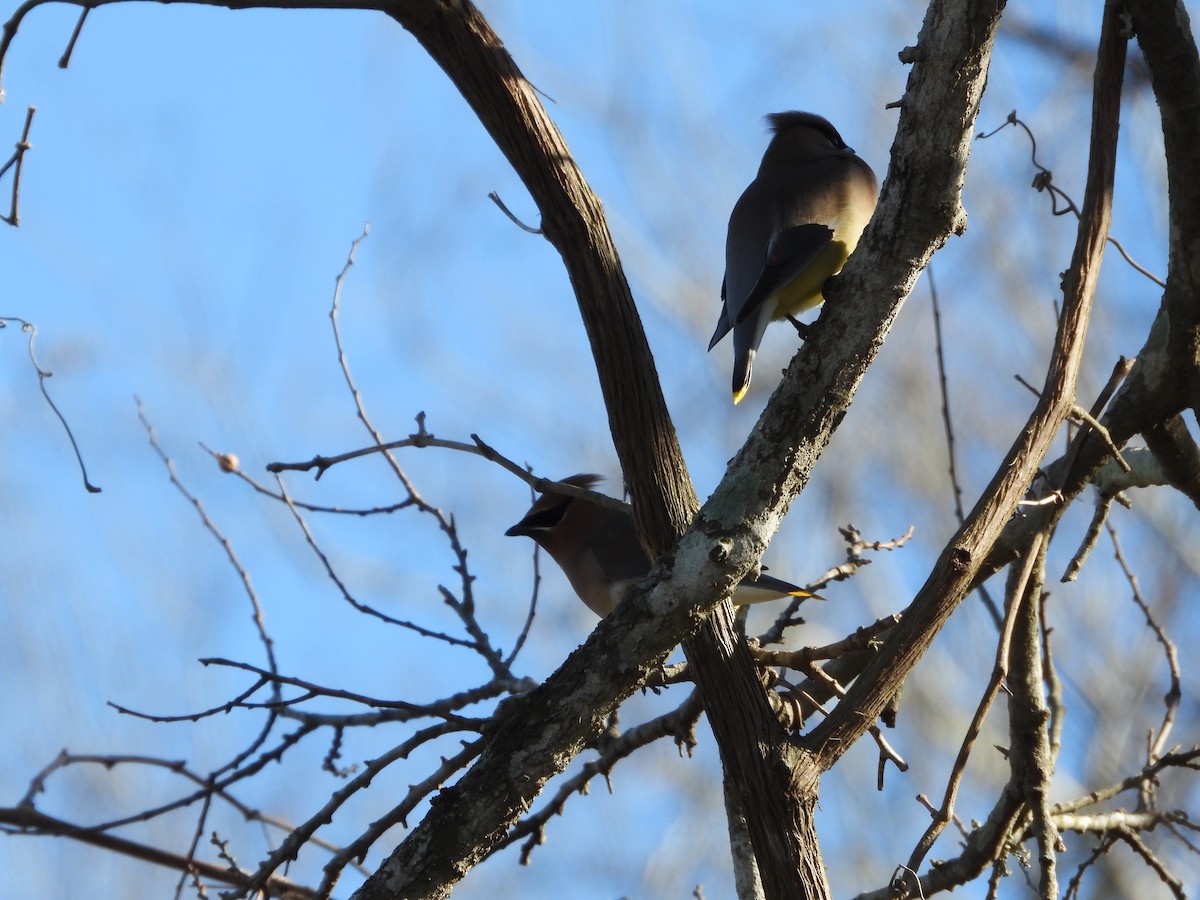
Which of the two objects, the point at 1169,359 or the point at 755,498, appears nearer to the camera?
the point at 755,498

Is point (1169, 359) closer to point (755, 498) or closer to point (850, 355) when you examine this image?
point (850, 355)

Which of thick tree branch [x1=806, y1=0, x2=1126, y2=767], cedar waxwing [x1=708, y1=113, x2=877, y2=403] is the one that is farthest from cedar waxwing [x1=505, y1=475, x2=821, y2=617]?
thick tree branch [x1=806, y1=0, x2=1126, y2=767]

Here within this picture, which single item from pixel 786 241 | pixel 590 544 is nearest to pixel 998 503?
pixel 786 241

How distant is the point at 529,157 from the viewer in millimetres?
2709

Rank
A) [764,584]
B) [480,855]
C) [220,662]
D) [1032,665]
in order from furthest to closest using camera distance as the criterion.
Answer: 1. [764,584]
2. [1032,665]
3. [220,662]
4. [480,855]

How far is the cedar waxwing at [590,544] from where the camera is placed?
16.4 ft

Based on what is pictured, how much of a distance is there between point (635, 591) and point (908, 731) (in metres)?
7.60

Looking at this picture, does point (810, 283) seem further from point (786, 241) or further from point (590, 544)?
point (590, 544)

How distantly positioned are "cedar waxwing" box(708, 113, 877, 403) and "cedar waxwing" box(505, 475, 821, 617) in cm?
90

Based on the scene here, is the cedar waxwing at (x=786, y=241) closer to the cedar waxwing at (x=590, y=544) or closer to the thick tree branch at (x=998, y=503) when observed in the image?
the cedar waxwing at (x=590, y=544)

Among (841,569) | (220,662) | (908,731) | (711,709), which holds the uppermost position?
(908,731)

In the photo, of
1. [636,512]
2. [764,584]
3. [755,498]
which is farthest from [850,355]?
[764,584]

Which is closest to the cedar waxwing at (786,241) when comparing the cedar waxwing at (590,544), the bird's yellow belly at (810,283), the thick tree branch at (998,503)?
the bird's yellow belly at (810,283)

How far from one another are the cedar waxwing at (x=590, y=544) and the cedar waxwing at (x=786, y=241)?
35.4 inches
